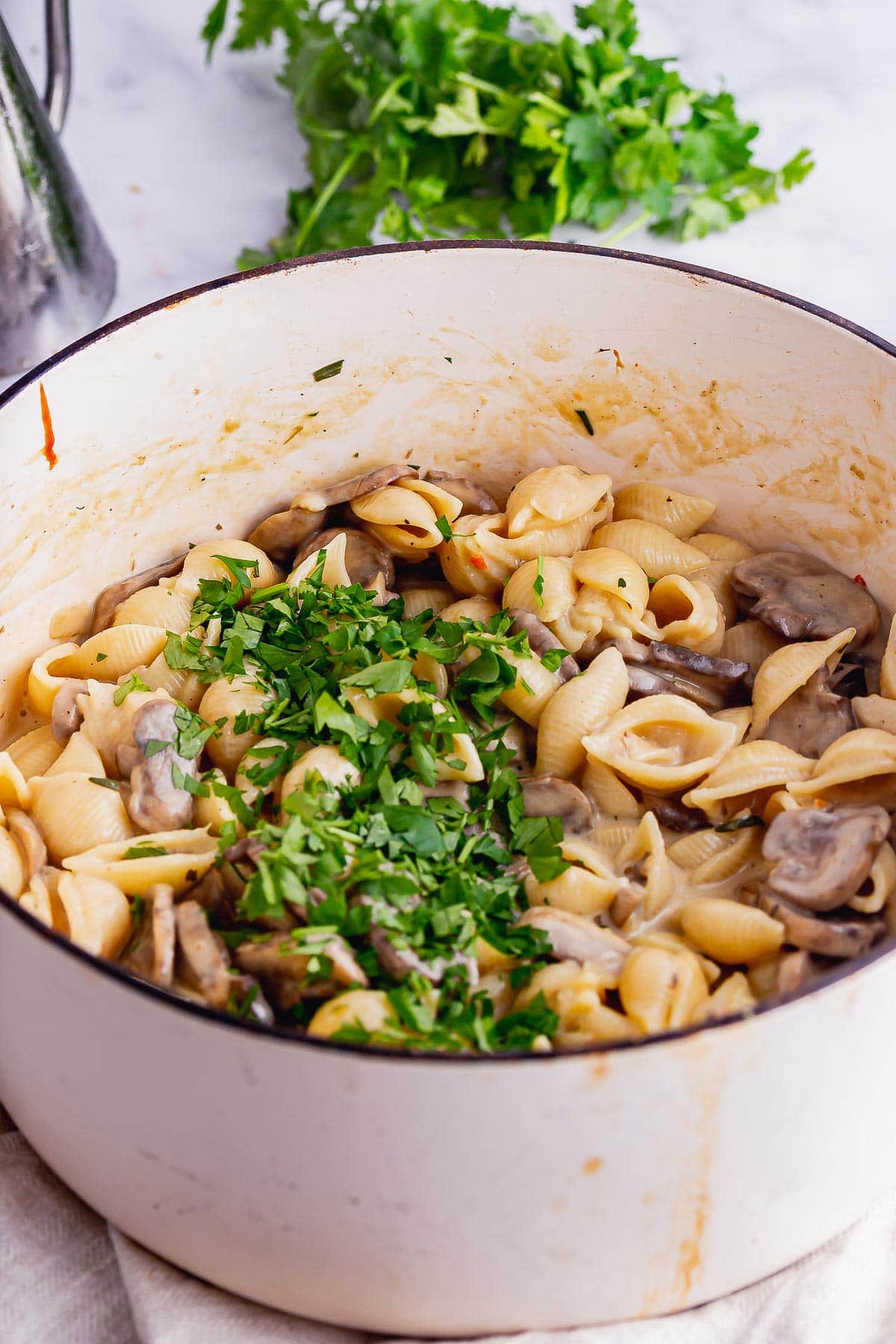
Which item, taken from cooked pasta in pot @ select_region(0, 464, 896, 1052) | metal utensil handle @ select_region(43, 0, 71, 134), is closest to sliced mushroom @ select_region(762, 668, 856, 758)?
cooked pasta in pot @ select_region(0, 464, 896, 1052)

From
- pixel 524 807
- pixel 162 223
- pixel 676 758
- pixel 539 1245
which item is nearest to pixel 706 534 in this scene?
pixel 676 758

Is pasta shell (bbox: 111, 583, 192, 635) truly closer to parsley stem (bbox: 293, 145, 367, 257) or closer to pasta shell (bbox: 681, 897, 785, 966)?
pasta shell (bbox: 681, 897, 785, 966)

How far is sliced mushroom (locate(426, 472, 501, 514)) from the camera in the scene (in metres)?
2.29

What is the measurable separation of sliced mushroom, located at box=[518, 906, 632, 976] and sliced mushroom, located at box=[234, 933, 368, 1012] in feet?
0.78

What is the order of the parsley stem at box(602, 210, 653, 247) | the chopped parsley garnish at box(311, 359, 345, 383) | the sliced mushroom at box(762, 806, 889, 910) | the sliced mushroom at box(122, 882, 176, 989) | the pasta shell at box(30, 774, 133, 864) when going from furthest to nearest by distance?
the parsley stem at box(602, 210, 653, 247) → the chopped parsley garnish at box(311, 359, 345, 383) → the pasta shell at box(30, 774, 133, 864) → the sliced mushroom at box(762, 806, 889, 910) → the sliced mushroom at box(122, 882, 176, 989)

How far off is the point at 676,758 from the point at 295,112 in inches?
76.2

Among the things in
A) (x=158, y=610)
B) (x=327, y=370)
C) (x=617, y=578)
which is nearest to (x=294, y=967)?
(x=158, y=610)

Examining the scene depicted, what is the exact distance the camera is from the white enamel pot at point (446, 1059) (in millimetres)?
A: 1260

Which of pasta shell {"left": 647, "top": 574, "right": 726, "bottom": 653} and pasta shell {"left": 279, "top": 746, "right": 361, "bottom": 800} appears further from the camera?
pasta shell {"left": 647, "top": 574, "right": 726, "bottom": 653}

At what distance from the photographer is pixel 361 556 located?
2.22 metres

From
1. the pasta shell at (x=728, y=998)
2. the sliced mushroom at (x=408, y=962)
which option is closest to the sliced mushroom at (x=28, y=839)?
the sliced mushroom at (x=408, y=962)

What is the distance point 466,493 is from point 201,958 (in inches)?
38.9

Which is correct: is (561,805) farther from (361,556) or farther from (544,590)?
(361,556)

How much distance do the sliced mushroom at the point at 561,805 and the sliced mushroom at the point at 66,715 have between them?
618 mm
